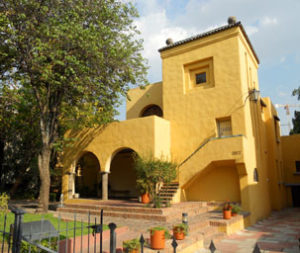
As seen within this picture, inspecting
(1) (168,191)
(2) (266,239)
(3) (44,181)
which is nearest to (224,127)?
(1) (168,191)

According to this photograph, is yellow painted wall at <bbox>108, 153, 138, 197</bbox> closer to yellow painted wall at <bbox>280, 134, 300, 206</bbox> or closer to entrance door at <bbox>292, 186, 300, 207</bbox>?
yellow painted wall at <bbox>280, 134, 300, 206</bbox>

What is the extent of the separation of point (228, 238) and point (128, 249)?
4.65 meters

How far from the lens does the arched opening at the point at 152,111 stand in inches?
705

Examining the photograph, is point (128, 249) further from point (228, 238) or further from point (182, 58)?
point (182, 58)

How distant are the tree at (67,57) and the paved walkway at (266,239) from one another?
7800 millimetres

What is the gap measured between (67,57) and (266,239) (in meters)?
9.67

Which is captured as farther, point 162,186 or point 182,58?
point 182,58

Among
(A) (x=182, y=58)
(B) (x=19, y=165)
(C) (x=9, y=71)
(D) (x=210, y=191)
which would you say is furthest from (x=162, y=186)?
(B) (x=19, y=165)

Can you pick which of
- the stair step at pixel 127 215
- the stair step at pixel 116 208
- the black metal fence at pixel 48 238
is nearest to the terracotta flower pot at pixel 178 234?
the black metal fence at pixel 48 238

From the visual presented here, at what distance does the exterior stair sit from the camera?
12.1 m

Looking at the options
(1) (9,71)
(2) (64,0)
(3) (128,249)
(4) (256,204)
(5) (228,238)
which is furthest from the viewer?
(4) (256,204)

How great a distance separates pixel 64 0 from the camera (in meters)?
9.87

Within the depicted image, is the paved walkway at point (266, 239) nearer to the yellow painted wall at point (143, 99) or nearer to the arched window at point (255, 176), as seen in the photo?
the arched window at point (255, 176)

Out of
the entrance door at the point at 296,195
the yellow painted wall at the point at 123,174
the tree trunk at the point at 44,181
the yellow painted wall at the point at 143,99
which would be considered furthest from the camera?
the entrance door at the point at 296,195
